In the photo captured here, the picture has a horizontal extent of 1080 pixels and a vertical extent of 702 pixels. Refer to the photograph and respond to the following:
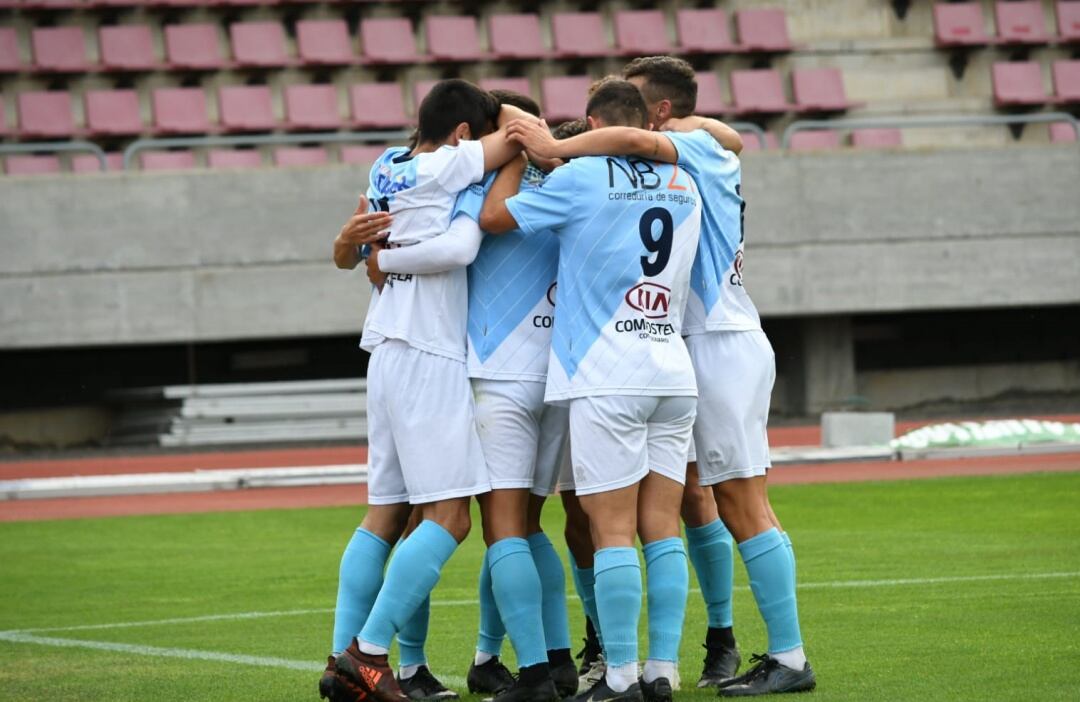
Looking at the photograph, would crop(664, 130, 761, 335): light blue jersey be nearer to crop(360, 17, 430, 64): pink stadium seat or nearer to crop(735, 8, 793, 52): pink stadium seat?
crop(360, 17, 430, 64): pink stadium seat

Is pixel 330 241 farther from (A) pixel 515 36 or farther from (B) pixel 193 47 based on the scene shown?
(A) pixel 515 36

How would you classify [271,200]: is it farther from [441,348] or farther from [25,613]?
[441,348]

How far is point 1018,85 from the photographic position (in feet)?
84.0

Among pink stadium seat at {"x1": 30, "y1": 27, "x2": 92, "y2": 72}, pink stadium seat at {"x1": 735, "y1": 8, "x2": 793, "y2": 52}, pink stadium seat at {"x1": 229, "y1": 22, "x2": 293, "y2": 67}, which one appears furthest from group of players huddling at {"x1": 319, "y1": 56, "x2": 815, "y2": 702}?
pink stadium seat at {"x1": 735, "y1": 8, "x2": 793, "y2": 52}

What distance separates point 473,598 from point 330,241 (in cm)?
1317

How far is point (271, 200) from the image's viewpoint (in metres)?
21.3

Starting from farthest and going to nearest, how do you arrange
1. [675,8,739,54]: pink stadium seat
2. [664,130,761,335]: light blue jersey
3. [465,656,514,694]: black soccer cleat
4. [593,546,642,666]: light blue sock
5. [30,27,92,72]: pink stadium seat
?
[675,8,739,54]: pink stadium seat
[30,27,92,72]: pink stadium seat
[465,656,514,694]: black soccer cleat
[664,130,761,335]: light blue jersey
[593,546,642,666]: light blue sock

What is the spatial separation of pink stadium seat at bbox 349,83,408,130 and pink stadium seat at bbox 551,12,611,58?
254 centimetres

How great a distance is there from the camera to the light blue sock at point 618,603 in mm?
5594

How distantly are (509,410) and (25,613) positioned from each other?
432 cm

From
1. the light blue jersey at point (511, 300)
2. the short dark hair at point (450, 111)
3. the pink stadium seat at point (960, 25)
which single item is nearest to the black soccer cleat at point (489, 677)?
the light blue jersey at point (511, 300)

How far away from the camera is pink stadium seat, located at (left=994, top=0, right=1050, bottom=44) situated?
85.5 ft

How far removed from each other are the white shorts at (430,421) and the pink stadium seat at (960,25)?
2145 cm

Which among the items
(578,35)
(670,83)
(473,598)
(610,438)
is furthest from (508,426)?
(578,35)
